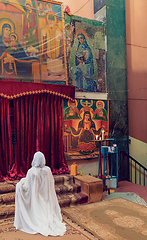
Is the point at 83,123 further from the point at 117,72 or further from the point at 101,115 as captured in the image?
the point at 117,72

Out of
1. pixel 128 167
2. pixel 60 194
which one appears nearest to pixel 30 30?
pixel 60 194

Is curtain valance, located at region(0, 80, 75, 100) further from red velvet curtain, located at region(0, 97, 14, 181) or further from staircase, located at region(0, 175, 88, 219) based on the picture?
staircase, located at region(0, 175, 88, 219)

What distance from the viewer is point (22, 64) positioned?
23.6 feet

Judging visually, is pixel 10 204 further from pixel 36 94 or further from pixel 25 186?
pixel 36 94

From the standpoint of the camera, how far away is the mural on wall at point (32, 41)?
7.00 metres

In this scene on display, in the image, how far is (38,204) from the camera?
4.74 m

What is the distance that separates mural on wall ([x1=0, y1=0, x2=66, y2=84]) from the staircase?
3.11m

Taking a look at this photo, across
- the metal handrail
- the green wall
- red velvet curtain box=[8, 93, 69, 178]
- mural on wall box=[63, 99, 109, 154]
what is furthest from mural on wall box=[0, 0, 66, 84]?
the metal handrail

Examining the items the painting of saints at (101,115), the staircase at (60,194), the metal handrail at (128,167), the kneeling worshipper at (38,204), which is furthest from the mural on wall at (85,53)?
the kneeling worshipper at (38,204)

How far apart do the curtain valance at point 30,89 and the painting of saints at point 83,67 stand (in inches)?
20.2

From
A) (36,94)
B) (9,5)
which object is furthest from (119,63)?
(9,5)

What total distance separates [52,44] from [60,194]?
4722mm

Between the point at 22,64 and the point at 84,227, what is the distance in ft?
16.1

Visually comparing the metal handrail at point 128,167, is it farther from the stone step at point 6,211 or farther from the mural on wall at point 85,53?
the stone step at point 6,211
